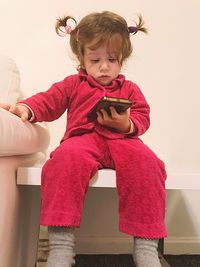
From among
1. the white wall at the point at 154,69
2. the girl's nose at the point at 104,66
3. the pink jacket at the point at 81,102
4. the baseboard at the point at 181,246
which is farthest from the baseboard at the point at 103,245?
the girl's nose at the point at 104,66

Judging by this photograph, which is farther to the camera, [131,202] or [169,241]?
[169,241]

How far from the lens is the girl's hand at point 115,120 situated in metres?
0.72

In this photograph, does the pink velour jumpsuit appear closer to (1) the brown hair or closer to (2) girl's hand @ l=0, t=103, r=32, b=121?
(2) girl's hand @ l=0, t=103, r=32, b=121

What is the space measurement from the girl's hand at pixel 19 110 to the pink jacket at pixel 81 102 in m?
0.02

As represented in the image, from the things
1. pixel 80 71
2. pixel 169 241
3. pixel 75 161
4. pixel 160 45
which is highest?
pixel 160 45

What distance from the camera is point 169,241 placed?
114cm

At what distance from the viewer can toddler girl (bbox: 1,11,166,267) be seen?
61 centimetres

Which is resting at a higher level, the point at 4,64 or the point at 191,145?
the point at 4,64

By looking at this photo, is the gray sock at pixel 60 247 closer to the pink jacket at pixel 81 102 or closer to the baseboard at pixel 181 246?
the pink jacket at pixel 81 102

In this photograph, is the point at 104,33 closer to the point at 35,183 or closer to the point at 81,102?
the point at 81,102

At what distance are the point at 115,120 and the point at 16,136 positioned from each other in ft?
0.80

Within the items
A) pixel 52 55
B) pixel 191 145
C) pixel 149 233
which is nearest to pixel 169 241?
pixel 191 145

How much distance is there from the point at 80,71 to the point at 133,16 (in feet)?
1.51

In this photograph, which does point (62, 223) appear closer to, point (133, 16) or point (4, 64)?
point (4, 64)
